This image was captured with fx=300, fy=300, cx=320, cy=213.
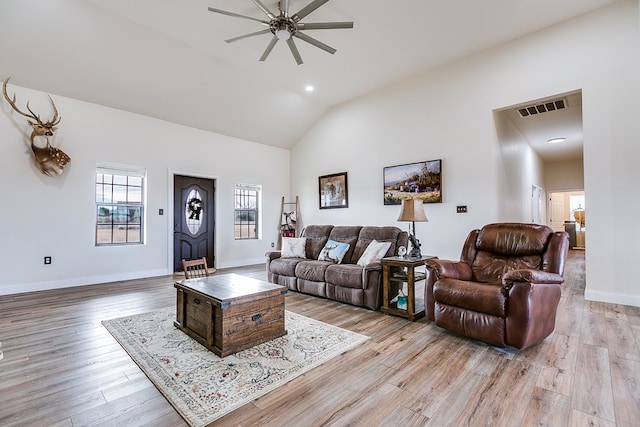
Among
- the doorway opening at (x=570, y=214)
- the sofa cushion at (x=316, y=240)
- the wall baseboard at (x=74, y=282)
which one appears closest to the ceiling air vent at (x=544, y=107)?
the sofa cushion at (x=316, y=240)

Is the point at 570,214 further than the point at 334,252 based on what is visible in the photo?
Yes

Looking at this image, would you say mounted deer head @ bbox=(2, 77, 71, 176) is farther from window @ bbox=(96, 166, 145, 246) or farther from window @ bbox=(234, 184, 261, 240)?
window @ bbox=(234, 184, 261, 240)

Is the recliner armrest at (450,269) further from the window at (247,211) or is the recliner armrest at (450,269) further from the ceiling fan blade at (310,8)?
the window at (247,211)

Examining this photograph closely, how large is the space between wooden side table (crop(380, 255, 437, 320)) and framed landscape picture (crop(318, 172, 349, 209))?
339 cm

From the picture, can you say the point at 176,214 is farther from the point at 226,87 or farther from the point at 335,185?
the point at 335,185

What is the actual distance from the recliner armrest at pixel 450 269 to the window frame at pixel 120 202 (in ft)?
17.0

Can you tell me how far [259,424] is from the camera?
1.58 metres

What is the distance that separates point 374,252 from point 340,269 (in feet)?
1.57

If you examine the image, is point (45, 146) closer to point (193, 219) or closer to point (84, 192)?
point (84, 192)

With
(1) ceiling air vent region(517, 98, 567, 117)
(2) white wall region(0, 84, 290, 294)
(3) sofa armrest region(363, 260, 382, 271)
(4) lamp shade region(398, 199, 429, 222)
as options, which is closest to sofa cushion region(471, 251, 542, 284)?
(4) lamp shade region(398, 199, 429, 222)

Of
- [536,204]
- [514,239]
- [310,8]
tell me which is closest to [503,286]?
[514,239]

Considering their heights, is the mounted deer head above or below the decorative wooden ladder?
above

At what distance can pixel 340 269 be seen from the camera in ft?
12.4

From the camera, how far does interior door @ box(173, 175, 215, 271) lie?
6.09 m
